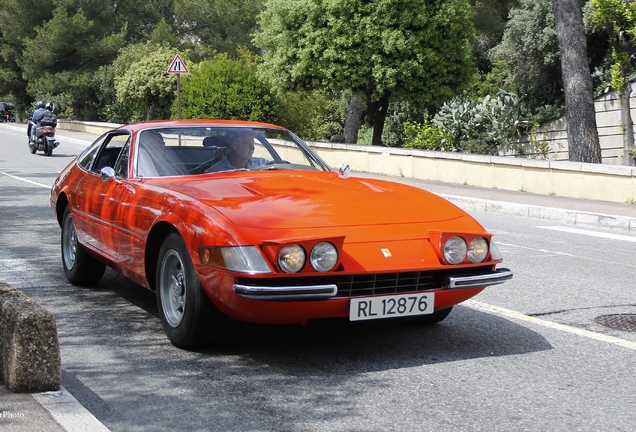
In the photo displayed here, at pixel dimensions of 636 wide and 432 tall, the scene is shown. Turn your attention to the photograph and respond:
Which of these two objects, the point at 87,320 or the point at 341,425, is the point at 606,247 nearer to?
the point at 87,320

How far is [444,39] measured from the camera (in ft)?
81.1

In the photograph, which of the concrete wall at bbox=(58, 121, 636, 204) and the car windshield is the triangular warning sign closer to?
the concrete wall at bbox=(58, 121, 636, 204)

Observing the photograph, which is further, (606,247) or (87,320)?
(606,247)

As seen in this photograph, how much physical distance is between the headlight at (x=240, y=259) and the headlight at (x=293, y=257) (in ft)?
0.35

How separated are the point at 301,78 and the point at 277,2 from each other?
2277 mm

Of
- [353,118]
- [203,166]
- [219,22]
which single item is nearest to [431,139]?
[353,118]

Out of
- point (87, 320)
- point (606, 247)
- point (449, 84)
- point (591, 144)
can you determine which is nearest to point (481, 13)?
point (449, 84)

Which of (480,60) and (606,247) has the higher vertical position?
(480,60)

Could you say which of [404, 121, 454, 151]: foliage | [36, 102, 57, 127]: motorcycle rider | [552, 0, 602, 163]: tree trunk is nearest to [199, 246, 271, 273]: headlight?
[552, 0, 602, 163]: tree trunk

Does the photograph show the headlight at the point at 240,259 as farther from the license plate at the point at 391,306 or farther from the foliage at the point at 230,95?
the foliage at the point at 230,95

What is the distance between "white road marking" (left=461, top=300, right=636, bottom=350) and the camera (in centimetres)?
581

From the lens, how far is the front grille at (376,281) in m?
4.95

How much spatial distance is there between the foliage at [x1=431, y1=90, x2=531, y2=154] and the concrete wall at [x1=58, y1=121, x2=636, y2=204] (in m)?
3.78

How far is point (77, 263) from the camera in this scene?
7535mm
